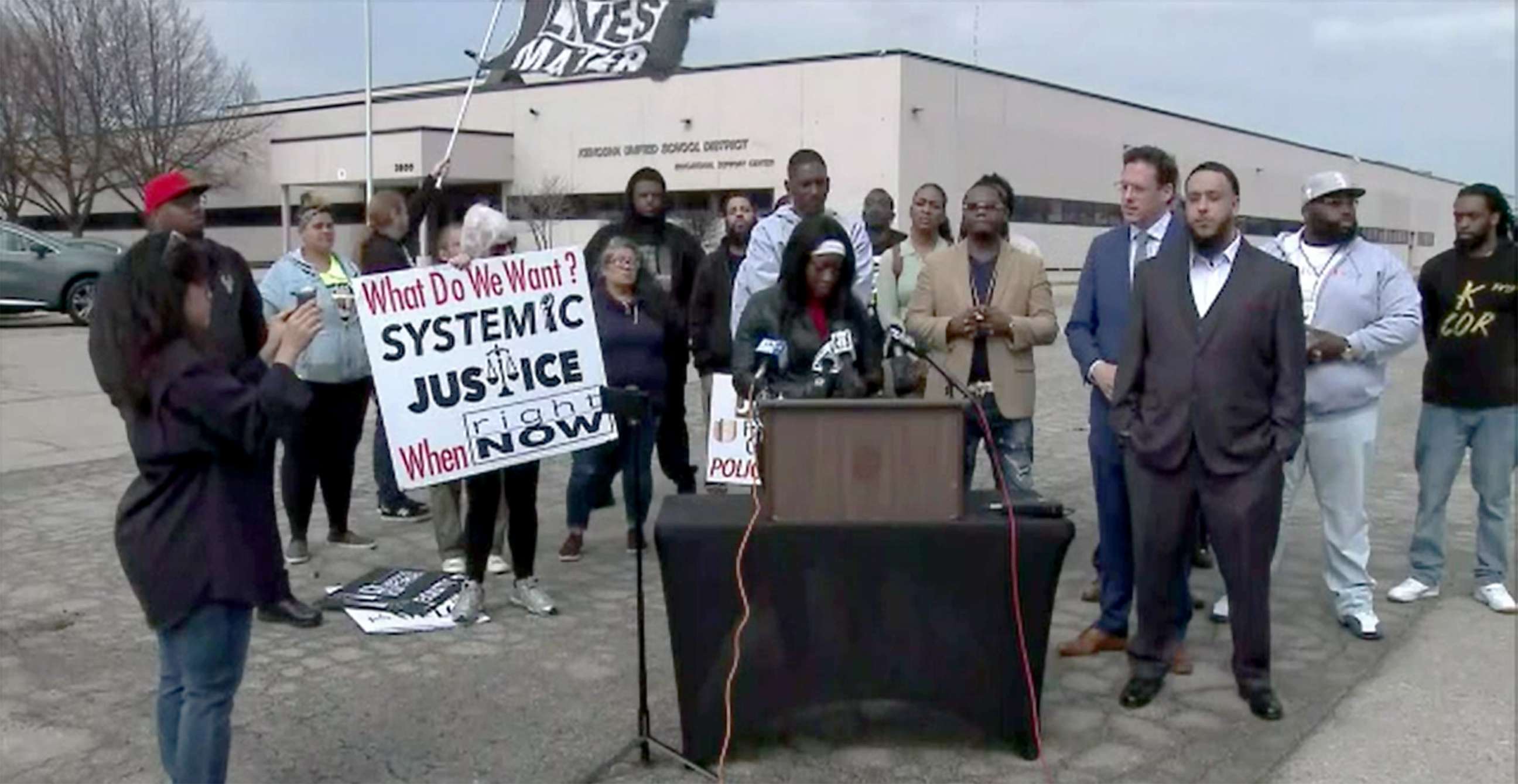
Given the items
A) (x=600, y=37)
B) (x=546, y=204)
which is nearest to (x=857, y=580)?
(x=600, y=37)

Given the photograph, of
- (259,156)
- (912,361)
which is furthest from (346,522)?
(259,156)

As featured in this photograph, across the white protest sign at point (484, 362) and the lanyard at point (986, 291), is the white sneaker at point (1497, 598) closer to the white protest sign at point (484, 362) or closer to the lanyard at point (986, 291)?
the lanyard at point (986, 291)

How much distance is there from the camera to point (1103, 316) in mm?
5516

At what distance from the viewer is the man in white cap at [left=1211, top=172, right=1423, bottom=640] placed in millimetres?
5539

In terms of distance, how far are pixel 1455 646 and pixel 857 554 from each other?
310cm

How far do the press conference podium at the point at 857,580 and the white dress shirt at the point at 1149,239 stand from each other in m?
1.51

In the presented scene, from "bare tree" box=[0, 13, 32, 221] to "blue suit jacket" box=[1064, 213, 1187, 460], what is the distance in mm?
33494

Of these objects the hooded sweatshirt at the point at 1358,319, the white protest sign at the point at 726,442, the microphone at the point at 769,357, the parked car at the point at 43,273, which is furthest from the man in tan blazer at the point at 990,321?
the parked car at the point at 43,273

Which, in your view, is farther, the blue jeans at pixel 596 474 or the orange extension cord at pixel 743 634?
the blue jeans at pixel 596 474

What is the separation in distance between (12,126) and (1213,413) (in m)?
39.0

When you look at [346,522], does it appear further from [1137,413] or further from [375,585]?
[1137,413]

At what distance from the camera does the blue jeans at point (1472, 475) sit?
6168 mm

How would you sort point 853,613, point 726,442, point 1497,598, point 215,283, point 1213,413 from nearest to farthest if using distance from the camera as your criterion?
point 215,283 → point 853,613 → point 1213,413 → point 1497,598 → point 726,442

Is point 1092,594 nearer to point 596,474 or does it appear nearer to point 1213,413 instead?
point 1213,413
